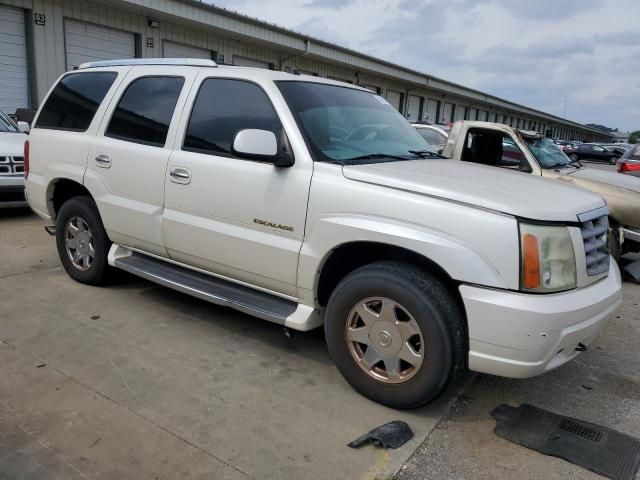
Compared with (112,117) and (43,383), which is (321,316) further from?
(112,117)

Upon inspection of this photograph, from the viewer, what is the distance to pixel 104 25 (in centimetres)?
1282

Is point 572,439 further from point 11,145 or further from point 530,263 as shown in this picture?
point 11,145

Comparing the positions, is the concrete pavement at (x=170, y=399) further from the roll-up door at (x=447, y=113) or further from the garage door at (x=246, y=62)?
the roll-up door at (x=447, y=113)

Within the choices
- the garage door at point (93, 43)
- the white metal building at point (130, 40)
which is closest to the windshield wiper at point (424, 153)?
the white metal building at point (130, 40)

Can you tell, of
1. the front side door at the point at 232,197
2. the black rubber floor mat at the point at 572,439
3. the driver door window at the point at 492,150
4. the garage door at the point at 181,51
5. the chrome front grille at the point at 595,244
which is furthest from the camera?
the garage door at the point at 181,51

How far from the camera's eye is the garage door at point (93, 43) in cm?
1230

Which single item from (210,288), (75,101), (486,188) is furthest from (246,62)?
(486,188)

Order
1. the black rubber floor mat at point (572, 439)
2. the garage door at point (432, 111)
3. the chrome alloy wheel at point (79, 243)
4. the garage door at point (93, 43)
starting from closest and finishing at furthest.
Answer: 1. the black rubber floor mat at point (572, 439)
2. the chrome alloy wheel at point (79, 243)
3. the garage door at point (93, 43)
4. the garage door at point (432, 111)

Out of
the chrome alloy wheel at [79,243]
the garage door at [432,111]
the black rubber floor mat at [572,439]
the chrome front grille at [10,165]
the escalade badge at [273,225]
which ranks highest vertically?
the garage door at [432,111]

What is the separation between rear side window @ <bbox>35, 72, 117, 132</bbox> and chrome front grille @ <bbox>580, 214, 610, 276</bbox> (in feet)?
12.6

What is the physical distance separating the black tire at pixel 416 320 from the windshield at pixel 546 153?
4.70m

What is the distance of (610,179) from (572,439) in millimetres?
4842

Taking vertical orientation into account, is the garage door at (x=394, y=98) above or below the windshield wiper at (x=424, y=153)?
above

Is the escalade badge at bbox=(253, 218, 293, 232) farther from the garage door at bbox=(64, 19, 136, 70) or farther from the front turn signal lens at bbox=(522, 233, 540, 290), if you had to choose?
the garage door at bbox=(64, 19, 136, 70)
